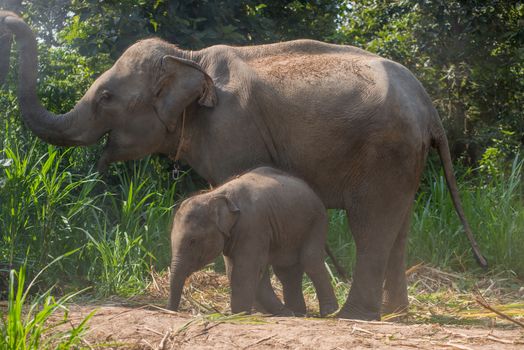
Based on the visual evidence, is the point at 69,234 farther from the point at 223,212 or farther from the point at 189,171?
the point at 223,212

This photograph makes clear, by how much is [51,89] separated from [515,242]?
454 centimetres

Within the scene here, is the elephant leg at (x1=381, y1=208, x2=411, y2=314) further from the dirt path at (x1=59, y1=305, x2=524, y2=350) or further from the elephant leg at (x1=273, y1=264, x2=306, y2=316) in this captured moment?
the dirt path at (x1=59, y1=305, x2=524, y2=350)

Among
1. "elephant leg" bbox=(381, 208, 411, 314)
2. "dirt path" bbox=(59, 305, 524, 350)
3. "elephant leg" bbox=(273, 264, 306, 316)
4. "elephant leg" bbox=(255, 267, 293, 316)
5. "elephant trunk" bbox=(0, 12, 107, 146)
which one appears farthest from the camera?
"elephant leg" bbox=(381, 208, 411, 314)

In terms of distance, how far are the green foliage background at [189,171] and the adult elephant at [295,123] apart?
3.02 feet

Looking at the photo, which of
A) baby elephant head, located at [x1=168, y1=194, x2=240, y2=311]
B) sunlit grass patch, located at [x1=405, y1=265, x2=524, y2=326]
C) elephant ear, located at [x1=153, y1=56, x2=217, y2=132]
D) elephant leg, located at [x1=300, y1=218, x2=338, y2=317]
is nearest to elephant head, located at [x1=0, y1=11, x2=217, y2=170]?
elephant ear, located at [x1=153, y1=56, x2=217, y2=132]

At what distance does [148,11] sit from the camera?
361 inches

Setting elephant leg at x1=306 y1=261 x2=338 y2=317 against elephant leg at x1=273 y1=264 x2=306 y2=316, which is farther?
elephant leg at x1=273 y1=264 x2=306 y2=316

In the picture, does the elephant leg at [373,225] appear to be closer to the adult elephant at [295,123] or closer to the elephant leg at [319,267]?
the adult elephant at [295,123]

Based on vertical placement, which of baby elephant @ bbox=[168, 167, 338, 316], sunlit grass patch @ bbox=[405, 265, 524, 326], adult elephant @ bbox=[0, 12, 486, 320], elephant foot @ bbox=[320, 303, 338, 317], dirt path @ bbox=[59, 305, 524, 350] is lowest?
sunlit grass patch @ bbox=[405, 265, 524, 326]

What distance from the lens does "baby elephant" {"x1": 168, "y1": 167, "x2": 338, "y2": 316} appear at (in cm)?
→ 559

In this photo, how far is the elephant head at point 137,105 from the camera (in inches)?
235

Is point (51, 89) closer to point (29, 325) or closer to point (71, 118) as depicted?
point (71, 118)

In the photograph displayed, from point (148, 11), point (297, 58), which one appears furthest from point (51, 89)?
point (297, 58)

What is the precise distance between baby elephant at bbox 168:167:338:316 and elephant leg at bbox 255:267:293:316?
0.02m
